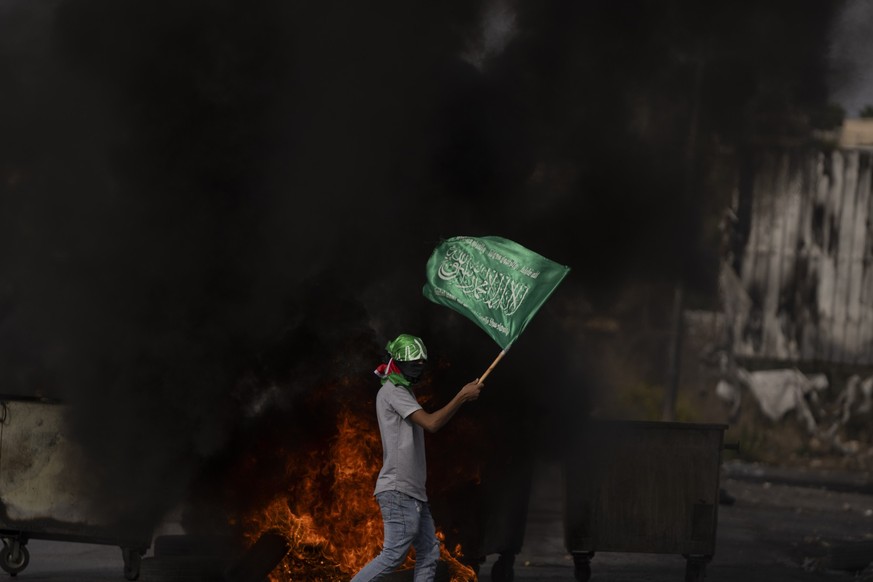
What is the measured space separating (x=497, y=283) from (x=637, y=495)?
2248 mm

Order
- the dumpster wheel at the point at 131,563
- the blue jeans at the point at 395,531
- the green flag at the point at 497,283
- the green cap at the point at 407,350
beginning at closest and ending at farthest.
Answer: the blue jeans at the point at 395,531 < the green cap at the point at 407,350 < the green flag at the point at 497,283 < the dumpster wheel at the point at 131,563

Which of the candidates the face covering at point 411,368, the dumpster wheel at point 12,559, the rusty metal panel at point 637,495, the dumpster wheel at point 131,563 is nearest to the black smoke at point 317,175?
the dumpster wheel at point 131,563

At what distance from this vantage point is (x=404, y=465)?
7.11m

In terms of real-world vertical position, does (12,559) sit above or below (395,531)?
below

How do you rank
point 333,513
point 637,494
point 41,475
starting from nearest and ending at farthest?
point 333,513 → point 41,475 → point 637,494

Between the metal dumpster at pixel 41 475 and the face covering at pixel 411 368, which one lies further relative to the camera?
the metal dumpster at pixel 41 475

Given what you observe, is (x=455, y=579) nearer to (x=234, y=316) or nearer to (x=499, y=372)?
(x=499, y=372)

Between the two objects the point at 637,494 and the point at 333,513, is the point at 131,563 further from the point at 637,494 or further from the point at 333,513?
the point at 637,494

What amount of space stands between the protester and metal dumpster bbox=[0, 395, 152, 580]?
8.53 feet

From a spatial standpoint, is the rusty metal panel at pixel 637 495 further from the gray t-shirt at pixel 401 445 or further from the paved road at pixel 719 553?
the gray t-shirt at pixel 401 445

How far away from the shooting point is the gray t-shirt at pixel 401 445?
709 centimetres

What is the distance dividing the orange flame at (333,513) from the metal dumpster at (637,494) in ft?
3.74

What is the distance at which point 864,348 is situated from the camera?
22922 millimetres

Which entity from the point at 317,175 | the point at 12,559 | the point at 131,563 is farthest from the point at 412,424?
the point at 12,559
